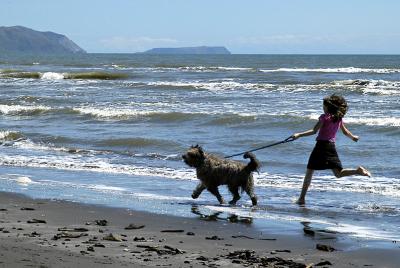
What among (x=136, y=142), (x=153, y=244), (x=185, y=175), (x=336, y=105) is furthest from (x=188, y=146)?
(x=153, y=244)

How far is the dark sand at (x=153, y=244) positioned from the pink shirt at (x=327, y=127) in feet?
7.47

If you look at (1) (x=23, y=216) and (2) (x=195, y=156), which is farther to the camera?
(2) (x=195, y=156)

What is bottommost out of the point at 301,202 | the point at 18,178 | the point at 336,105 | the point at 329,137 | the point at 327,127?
the point at 18,178

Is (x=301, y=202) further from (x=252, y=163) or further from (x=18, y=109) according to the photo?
(x=18, y=109)

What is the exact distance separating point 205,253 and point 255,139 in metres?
10.4

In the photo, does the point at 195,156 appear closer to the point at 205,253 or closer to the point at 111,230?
the point at 111,230

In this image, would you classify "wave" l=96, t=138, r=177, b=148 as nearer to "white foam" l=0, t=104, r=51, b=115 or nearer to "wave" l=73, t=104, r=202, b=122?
"wave" l=73, t=104, r=202, b=122

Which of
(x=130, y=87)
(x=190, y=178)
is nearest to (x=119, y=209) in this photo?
(x=190, y=178)

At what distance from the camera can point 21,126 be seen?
20453 mm

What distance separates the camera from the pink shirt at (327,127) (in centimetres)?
962

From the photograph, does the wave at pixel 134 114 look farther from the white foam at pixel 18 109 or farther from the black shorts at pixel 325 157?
the black shorts at pixel 325 157

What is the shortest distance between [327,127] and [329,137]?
0.45 ft

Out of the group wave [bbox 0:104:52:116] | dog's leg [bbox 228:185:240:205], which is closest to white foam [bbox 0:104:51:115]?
wave [bbox 0:104:52:116]

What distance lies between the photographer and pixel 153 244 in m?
6.67
